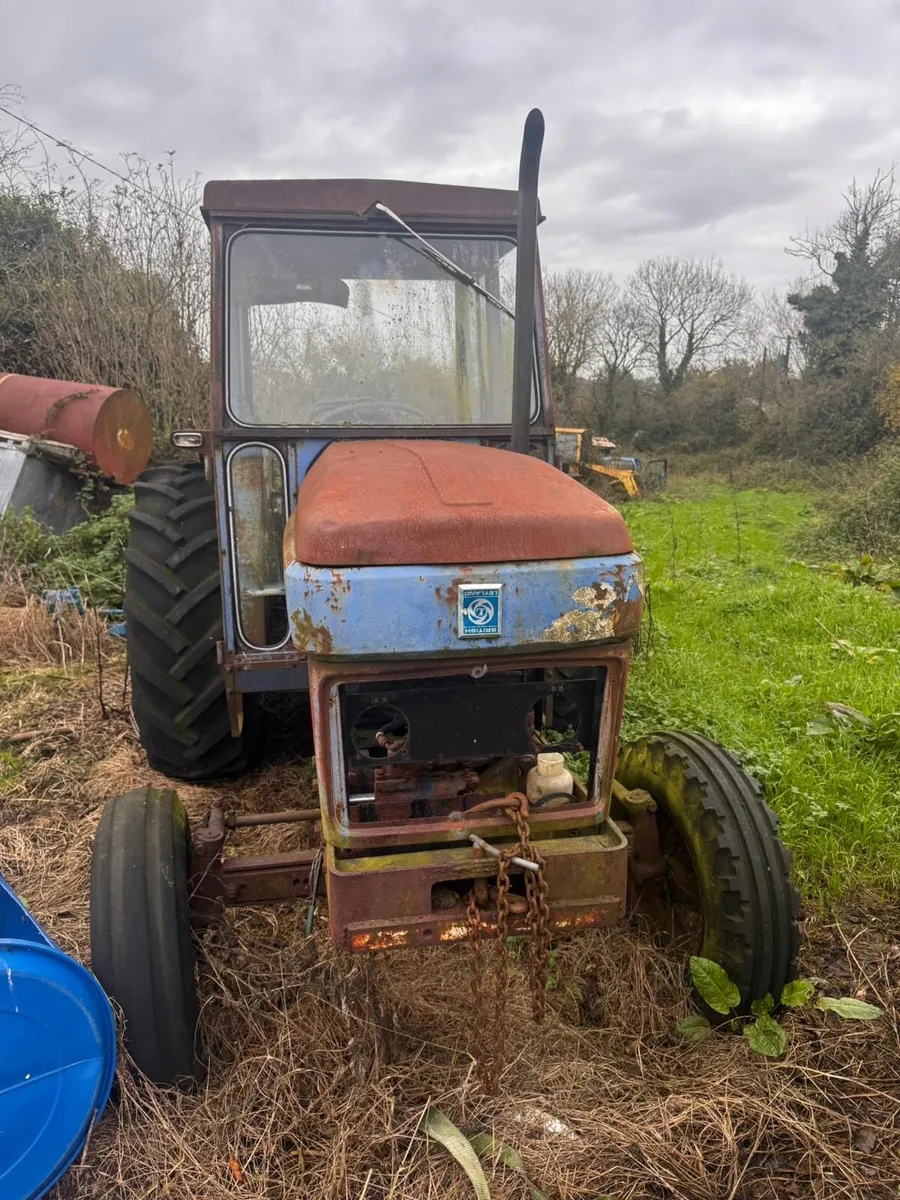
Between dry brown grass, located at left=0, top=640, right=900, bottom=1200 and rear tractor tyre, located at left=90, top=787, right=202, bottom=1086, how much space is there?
0.10 metres

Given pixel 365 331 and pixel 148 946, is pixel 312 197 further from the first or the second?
pixel 148 946

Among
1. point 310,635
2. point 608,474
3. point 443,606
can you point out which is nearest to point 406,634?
point 443,606

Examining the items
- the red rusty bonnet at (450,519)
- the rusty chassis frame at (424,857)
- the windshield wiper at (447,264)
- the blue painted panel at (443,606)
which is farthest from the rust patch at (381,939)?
the windshield wiper at (447,264)

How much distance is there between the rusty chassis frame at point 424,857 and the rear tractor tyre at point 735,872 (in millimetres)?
322

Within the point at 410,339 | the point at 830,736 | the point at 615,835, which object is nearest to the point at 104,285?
the point at 410,339

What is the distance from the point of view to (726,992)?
238 centimetres

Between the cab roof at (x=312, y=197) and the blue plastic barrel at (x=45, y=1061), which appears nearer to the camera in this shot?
the blue plastic barrel at (x=45, y=1061)

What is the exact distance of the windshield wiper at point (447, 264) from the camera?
120 inches

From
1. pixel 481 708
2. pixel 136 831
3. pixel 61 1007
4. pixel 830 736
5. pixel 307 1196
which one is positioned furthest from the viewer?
pixel 830 736

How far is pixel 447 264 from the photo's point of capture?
311 centimetres

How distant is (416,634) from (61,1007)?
1106 millimetres

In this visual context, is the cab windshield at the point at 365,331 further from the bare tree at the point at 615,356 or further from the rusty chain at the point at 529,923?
the bare tree at the point at 615,356

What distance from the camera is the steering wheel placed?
316 cm

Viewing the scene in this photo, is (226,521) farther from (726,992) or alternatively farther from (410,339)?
(726,992)
